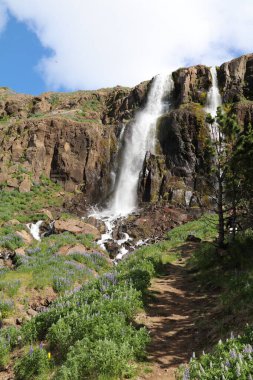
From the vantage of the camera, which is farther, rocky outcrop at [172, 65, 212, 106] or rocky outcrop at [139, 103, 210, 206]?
rocky outcrop at [172, 65, 212, 106]

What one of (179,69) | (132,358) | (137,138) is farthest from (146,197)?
(132,358)

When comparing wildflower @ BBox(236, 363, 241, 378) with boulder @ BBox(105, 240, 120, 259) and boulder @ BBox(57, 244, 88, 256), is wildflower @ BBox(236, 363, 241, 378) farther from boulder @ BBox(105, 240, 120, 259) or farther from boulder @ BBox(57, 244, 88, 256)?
boulder @ BBox(105, 240, 120, 259)

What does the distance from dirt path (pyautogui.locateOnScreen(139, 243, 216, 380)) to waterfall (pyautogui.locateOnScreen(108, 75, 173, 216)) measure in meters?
22.0

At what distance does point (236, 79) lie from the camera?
41656 millimetres

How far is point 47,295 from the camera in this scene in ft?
42.1

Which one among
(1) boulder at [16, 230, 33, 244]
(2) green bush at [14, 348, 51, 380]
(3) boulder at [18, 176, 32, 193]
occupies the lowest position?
(2) green bush at [14, 348, 51, 380]

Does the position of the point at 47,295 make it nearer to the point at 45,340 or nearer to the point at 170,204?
the point at 45,340

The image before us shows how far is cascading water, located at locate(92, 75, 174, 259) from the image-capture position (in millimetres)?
35375

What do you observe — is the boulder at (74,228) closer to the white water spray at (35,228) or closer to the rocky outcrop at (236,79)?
the white water spray at (35,228)

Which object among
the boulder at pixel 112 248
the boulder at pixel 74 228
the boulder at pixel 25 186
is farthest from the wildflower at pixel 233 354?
the boulder at pixel 25 186

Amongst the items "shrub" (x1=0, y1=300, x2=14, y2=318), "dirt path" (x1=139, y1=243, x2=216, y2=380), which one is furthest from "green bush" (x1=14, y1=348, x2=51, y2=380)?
"shrub" (x1=0, y1=300, x2=14, y2=318)

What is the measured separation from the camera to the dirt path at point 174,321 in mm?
6785

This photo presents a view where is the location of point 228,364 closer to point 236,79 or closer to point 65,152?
point 65,152

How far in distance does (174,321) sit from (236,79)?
38058 mm
